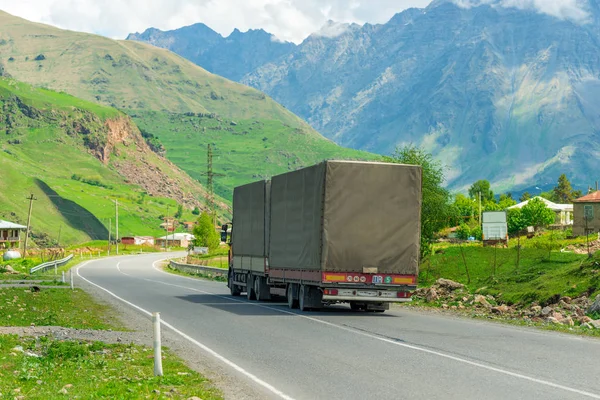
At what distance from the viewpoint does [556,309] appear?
92.0 feet

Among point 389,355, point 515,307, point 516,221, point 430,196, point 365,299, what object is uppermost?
point 516,221

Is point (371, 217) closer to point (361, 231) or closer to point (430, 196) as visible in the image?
point (361, 231)

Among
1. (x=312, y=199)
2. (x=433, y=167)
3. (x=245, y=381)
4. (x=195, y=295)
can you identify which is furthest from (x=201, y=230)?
(x=245, y=381)

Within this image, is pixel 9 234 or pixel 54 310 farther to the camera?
pixel 9 234

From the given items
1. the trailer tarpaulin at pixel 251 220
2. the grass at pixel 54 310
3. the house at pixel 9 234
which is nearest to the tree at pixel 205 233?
the house at pixel 9 234

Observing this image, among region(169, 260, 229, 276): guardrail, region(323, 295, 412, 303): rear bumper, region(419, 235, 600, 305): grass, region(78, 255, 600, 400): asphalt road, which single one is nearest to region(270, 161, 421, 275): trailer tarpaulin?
region(323, 295, 412, 303): rear bumper

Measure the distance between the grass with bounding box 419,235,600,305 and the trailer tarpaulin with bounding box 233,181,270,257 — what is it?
8862 millimetres

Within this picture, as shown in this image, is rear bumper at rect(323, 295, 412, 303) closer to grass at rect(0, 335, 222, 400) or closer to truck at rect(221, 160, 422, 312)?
truck at rect(221, 160, 422, 312)

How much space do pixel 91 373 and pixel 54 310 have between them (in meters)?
16.8

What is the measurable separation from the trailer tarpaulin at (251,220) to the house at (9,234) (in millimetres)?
121480

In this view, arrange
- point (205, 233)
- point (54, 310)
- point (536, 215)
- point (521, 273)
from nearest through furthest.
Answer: point (54, 310)
point (521, 273)
point (536, 215)
point (205, 233)

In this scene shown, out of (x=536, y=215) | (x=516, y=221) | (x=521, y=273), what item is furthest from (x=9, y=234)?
(x=521, y=273)

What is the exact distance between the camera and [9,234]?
6216 inches

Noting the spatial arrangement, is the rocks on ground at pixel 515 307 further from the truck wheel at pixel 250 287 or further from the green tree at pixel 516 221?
the green tree at pixel 516 221
